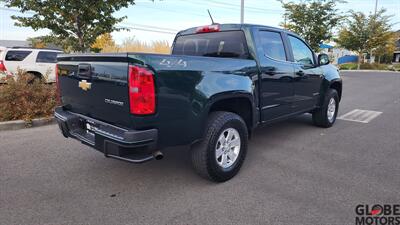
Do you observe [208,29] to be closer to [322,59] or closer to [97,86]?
[97,86]

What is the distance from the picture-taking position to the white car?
10.4 metres

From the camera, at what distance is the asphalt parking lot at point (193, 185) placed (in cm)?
276

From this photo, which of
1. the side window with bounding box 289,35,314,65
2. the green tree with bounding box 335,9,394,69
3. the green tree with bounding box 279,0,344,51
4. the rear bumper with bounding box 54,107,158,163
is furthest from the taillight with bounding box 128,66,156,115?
the green tree with bounding box 335,9,394,69

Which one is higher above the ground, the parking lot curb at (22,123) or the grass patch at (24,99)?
the grass patch at (24,99)

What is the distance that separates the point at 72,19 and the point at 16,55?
14.2ft

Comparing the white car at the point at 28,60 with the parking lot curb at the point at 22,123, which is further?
the white car at the point at 28,60

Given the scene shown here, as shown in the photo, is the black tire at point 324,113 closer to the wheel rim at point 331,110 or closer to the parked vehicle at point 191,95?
the wheel rim at point 331,110

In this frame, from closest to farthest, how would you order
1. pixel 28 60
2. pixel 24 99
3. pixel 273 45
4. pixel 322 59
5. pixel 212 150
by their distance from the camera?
pixel 212 150, pixel 273 45, pixel 322 59, pixel 24 99, pixel 28 60

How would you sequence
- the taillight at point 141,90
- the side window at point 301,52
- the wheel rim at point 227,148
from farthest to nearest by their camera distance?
the side window at point 301,52 < the wheel rim at point 227,148 < the taillight at point 141,90

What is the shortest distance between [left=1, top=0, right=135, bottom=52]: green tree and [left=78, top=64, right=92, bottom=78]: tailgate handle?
5150 mm

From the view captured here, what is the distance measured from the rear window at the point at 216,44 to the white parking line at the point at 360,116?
4241 mm

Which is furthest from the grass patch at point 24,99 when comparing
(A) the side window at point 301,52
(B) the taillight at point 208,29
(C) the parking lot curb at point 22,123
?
(A) the side window at point 301,52

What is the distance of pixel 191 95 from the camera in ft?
9.64

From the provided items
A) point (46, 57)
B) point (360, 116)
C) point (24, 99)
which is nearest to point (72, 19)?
point (24, 99)
